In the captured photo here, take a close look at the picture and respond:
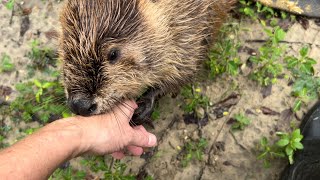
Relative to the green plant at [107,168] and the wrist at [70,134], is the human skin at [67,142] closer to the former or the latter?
the wrist at [70,134]

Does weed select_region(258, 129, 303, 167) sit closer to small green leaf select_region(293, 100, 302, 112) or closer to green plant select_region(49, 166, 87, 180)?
small green leaf select_region(293, 100, 302, 112)

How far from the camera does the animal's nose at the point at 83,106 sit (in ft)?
7.00

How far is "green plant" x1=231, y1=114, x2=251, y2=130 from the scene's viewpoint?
300cm

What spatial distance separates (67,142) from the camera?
207 cm

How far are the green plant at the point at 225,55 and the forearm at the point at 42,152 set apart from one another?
4.36 ft

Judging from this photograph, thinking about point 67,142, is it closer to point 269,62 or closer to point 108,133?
point 108,133

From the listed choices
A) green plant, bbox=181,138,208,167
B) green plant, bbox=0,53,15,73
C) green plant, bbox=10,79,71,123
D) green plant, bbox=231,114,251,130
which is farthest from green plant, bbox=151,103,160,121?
green plant, bbox=0,53,15,73

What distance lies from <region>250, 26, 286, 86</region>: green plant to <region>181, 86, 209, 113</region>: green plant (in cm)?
42

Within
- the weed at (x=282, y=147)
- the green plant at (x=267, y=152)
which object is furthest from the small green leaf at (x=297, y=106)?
the green plant at (x=267, y=152)

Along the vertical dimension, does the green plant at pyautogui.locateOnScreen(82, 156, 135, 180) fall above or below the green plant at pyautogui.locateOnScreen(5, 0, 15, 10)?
below

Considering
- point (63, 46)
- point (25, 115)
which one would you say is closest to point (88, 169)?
point (25, 115)

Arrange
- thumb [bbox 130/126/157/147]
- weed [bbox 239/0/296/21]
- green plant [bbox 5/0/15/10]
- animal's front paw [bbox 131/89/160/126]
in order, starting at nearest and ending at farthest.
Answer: thumb [bbox 130/126/157/147]
animal's front paw [bbox 131/89/160/126]
weed [bbox 239/0/296/21]
green plant [bbox 5/0/15/10]

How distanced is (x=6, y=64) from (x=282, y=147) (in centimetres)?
221

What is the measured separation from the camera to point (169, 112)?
315cm
